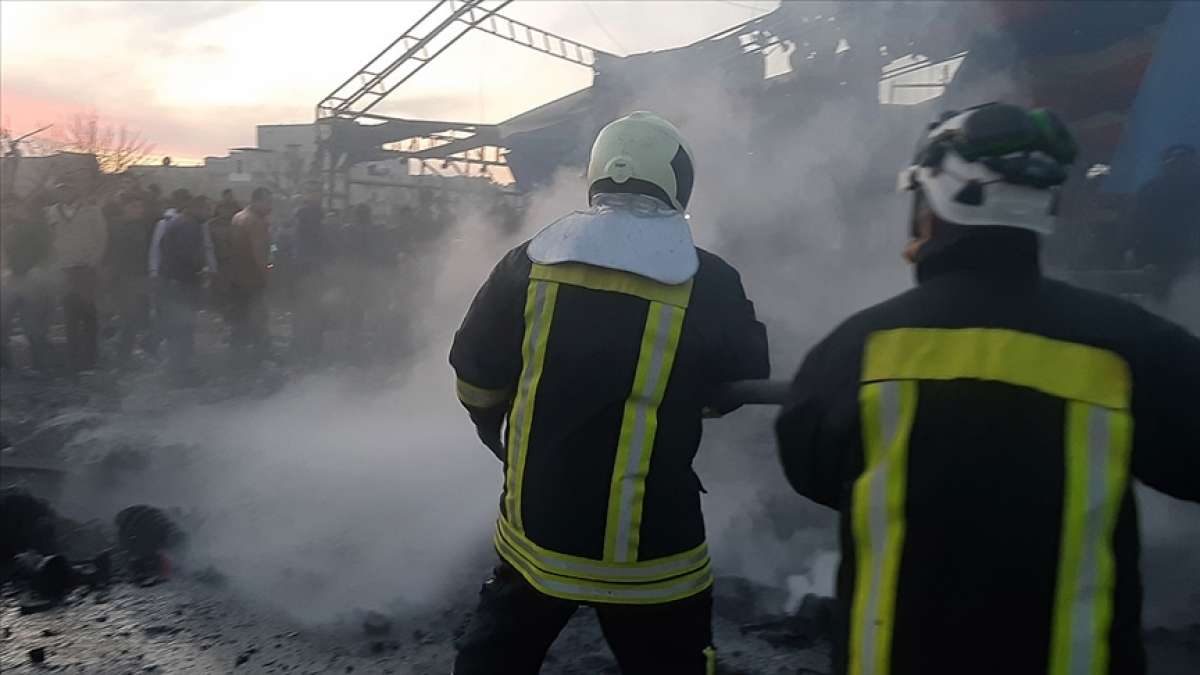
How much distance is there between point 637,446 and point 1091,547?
3.00 feet

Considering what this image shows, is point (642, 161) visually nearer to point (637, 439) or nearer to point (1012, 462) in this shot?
point (637, 439)

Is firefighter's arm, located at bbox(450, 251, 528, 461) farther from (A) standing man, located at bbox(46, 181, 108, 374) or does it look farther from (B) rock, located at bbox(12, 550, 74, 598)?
(A) standing man, located at bbox(46, 181, 108, 374)

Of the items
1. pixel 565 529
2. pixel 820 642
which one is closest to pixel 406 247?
pixel 820 642

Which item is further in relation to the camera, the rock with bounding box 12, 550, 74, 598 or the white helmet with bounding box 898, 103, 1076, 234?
the rock with bounding box 12, 550, 74, 598

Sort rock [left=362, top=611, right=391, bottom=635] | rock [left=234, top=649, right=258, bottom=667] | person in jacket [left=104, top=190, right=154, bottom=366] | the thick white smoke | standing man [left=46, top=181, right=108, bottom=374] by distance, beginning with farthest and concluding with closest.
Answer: person in jacket [left=104, top=190, right=154, bottom=366]
standing man [left=46, top=181, right=108, bottom=374]
the thick white smoke
rock [left=362, top=611, right=391, bottom=635]
rock [left=234, top=649, right=258, bottom=667]

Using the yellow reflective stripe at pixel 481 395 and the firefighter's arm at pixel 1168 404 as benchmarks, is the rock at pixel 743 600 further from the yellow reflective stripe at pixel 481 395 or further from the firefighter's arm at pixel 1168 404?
the firefighter's arm at pixel 1168 404

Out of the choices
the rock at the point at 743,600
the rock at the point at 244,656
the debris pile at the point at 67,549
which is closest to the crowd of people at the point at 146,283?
the debris pile at the point at 67,549

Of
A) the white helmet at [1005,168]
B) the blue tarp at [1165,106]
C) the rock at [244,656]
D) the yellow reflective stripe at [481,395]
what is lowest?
the rock at [244,656]

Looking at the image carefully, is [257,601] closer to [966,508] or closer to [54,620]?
[54,620]

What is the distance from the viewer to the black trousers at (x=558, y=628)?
7.20ft

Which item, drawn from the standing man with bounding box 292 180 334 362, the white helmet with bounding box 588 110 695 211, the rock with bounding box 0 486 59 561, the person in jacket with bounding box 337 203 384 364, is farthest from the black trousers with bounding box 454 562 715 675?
the standing man with bounding box 292 180 334 362

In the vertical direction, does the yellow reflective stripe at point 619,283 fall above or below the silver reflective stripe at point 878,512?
above

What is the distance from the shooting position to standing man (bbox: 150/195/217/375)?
9.46 meters

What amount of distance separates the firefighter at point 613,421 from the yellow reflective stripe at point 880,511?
63 cm
